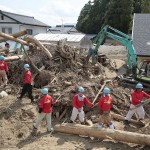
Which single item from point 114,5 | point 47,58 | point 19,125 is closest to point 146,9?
point 114,5

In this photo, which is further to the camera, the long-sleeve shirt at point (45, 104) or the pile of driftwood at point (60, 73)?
the pile of driftwood at point (60, 73)

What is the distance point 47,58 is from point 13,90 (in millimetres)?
2656

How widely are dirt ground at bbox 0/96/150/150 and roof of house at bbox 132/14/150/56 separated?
12.3m

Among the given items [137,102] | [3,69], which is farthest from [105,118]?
[3,69]

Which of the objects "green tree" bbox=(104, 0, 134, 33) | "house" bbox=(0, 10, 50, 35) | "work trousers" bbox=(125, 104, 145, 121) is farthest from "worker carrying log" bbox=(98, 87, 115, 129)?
"green tree" bbox=(104, 0, 134, 33)

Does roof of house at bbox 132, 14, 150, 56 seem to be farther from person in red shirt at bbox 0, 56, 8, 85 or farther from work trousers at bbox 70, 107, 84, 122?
work trousers at bbox 70, 107, 84, 122

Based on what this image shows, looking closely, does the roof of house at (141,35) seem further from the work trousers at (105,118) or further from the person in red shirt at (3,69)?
the work trousers at (105,118)

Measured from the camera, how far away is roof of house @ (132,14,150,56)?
21250mm

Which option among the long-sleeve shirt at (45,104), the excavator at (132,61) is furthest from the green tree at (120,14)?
the long-sleeve shirt at (45,104)

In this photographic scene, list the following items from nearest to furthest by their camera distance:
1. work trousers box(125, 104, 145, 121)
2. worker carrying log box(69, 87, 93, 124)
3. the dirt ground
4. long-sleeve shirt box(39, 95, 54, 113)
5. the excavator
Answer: the dirt ground < long-sleeve shirt box(39, 95, 54, 113) < worker carrying log box(69, 87, 93, 124) < work trousers box(125, 104, 145, 121) < the excavator

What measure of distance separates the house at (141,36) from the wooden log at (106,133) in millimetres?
13208

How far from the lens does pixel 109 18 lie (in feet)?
133

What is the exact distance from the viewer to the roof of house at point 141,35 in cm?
2125

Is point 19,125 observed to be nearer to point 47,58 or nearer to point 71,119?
point 71,119
